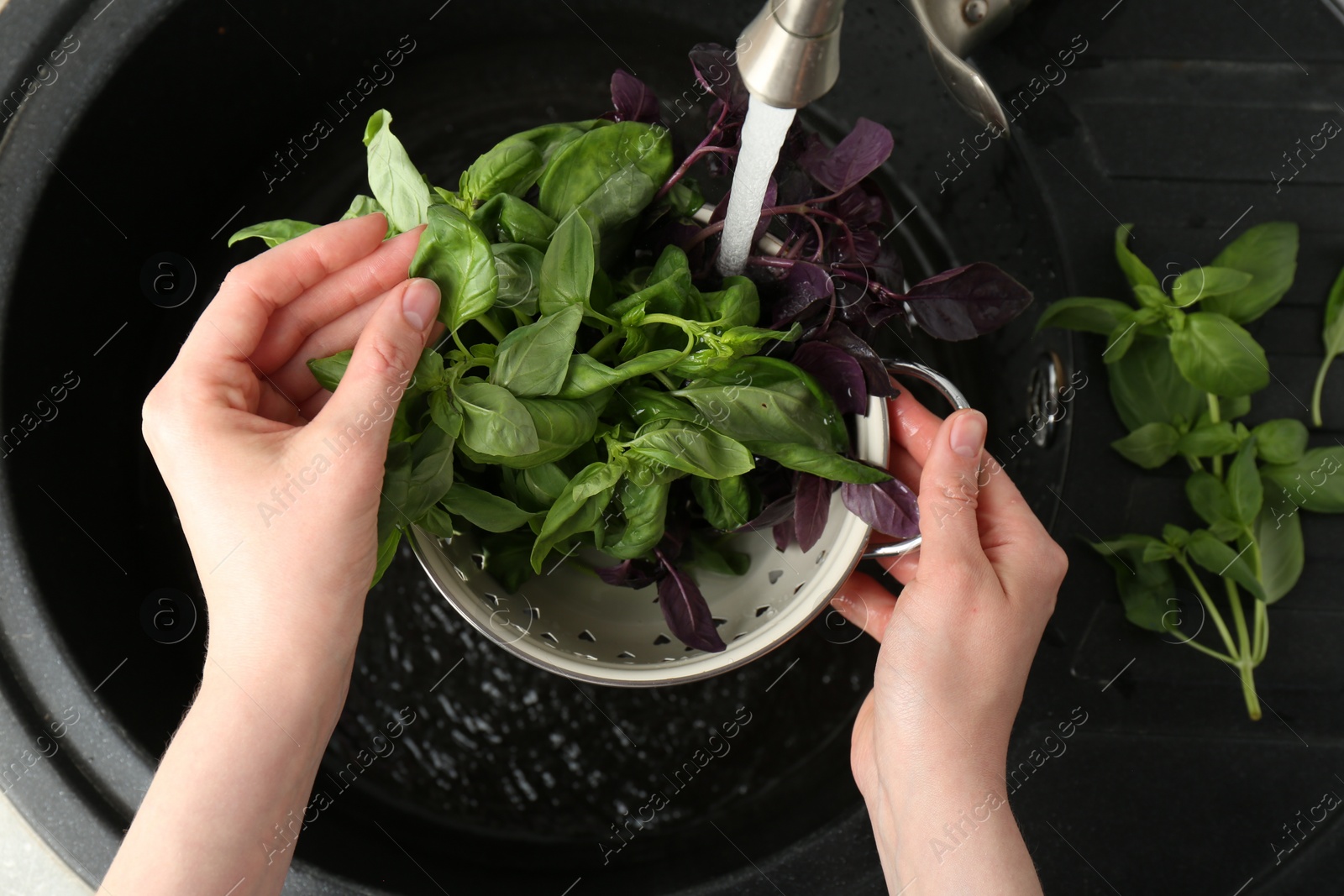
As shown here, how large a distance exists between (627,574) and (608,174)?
0.22 meters

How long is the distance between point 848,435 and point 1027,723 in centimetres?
28

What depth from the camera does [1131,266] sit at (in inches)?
24.4

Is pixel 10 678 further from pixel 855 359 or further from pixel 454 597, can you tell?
pixel 855 359

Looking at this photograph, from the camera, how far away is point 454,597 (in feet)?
1.52

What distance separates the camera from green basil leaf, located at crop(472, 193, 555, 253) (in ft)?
1.41

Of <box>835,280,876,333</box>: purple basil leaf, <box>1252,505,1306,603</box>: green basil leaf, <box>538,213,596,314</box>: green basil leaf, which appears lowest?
<box>1252,505,1306,603</box>: green basil leaf

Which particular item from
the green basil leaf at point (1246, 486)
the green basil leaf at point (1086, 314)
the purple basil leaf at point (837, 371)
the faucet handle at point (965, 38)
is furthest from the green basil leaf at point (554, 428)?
the green basil leaf at point (1246, 486)

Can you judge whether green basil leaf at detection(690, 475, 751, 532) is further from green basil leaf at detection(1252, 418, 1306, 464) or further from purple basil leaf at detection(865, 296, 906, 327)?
green basil leaf at detection(1252, 418, 1306, 464)

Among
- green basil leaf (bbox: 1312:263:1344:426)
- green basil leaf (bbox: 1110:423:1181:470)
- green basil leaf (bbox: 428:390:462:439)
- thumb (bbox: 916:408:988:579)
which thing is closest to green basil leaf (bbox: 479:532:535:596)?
green basil leaf (bbox: 428:390:462:439)

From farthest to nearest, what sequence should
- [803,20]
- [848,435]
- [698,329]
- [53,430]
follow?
[53,430] → [848,435] → [698,329] → [803,20]

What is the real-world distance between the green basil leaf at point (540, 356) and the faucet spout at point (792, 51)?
0.13 meters

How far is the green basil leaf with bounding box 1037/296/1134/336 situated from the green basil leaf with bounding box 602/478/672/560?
333mm

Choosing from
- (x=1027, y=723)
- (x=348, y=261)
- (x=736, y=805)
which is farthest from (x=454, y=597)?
(x=1027, y=723)

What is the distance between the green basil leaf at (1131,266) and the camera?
0.62 metres
